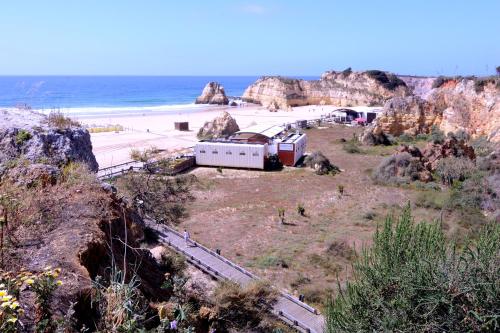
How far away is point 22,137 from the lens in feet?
30.5

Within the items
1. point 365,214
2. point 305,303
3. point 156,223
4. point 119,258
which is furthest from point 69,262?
point 365,214

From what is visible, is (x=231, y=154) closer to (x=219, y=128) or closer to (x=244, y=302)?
(x=219, y=128)

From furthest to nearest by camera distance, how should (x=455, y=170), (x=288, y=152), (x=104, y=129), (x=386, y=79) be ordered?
(x=386, y=79) < (x=104, y=129) < (x=288, y=152) < (x=455, y=170)

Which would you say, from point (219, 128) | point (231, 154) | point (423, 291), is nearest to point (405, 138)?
point (219, 128)

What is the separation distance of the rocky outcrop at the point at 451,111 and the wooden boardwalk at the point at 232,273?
1181 inches

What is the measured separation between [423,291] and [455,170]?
23136 millimetres

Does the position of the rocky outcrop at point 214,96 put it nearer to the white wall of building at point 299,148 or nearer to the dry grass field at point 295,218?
the white wall of building at point 299,148

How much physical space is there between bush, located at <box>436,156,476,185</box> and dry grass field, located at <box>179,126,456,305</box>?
299cm

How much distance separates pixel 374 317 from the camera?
6.68 metres

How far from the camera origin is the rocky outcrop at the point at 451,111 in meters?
37.5

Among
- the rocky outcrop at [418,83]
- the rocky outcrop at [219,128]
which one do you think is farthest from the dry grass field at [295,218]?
the rocky outcrop at [418,83]

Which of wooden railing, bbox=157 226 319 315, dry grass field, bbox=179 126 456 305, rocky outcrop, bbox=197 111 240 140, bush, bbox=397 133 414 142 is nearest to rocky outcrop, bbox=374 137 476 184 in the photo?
dry grass field, bbox=179 126 456 305

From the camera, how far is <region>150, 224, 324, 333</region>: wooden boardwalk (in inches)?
440

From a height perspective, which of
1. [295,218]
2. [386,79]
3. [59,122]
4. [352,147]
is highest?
[386,79]
